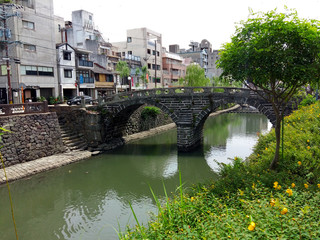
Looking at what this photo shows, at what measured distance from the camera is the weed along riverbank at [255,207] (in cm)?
470

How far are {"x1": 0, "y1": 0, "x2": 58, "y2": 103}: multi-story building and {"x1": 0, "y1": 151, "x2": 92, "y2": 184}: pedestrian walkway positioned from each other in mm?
9793

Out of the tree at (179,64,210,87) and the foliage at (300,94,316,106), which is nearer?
the foliage at (300,94,316,106)

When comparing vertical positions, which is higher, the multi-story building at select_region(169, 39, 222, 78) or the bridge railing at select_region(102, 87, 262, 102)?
the multi-story building at select_region(169, 39, 222, 78)

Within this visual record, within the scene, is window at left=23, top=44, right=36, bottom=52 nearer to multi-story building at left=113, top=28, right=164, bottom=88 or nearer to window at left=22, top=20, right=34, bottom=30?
window at left=22, top=20, right=34, bottom=30

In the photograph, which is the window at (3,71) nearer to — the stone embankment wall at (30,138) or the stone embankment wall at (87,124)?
the stone embankment wall at (87,124)

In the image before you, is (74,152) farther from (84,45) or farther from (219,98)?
(84,45)

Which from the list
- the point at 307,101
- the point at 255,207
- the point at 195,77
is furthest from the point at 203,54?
the point at 255,207

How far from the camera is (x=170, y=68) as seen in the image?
56.7 meters

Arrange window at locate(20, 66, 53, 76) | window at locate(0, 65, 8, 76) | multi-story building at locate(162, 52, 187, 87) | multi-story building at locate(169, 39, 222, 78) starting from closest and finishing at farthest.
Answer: window at locate(0, 65, 8, 76)
window at locate(20, 66, 53, 76)
multi-story building at locate(162, 52, 187, 87)
multi-story building at locate(169, 39, 222, 78)

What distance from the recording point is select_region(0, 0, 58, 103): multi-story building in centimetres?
2662

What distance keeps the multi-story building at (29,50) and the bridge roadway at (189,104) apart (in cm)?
972

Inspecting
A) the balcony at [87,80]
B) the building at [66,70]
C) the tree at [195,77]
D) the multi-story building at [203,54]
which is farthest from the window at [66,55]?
the multi-story building at [203,54]

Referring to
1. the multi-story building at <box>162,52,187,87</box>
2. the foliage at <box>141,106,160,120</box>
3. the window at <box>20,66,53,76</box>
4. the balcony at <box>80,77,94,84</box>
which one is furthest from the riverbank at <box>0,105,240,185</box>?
the multi-story building at <box>162,52,187,87</box>

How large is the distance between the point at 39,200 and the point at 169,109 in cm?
1238
